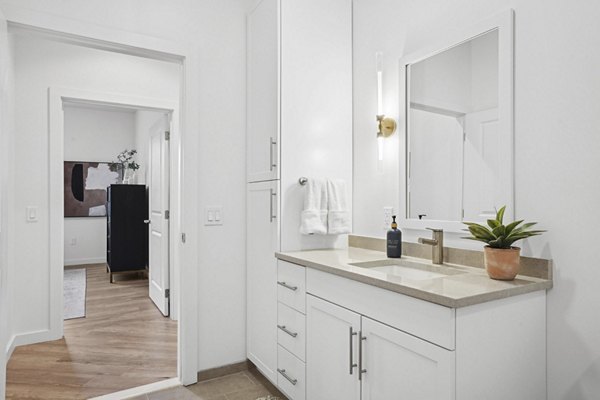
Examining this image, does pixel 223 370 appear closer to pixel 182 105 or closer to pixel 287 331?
pixel 287 331

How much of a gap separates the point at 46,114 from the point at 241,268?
7.00 ft

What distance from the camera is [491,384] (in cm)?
125

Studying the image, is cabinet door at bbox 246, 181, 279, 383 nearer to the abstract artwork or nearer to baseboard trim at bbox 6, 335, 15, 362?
baseboard trim at bbox 6, 335, 15, 362

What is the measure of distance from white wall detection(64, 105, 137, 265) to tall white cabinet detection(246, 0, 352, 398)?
4981 mm

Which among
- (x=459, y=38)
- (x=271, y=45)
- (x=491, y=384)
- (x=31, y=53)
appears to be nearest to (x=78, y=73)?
(x=31, y=53)

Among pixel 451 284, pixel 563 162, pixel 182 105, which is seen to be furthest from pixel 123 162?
pixel 563 162

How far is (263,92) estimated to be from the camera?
7.75 ft

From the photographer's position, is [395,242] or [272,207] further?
[272,207]

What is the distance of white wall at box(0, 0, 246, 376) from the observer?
241 cm

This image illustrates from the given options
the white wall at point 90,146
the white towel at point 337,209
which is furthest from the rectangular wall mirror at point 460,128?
the white wall at point 90,146

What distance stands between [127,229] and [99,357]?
276cm

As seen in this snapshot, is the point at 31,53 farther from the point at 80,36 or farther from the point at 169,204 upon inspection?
the point at 169,204

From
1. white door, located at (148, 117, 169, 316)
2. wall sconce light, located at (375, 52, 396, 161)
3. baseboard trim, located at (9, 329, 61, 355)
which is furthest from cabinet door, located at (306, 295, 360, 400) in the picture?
baseboard trim, located at (9, 329, 61, 355)

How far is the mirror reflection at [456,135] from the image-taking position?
1649 millimetres
